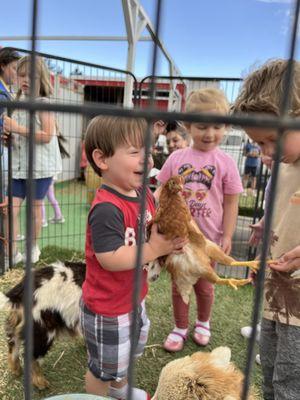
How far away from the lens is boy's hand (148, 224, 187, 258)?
1.17m

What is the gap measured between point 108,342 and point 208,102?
4.35ft

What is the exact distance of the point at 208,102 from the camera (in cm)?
199

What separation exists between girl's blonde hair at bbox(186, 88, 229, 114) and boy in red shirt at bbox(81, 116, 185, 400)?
817 millimetres

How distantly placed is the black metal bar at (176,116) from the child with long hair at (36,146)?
2.25 m

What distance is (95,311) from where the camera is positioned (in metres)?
1.33

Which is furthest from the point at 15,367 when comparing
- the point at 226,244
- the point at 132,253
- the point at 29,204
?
the point at 29,204

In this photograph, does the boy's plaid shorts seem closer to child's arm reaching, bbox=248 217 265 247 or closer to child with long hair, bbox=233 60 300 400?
child with long hair, bbox=233 60 300 400

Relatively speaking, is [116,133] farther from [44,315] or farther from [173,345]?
[173,345]

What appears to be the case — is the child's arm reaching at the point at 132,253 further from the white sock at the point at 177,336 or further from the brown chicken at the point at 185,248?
the white sock at the point at 177,336

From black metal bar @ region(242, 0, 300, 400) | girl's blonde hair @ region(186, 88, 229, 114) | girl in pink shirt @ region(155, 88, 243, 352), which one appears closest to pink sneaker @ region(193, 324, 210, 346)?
girl in pink shirt @ region(155, 88, 243, 352)

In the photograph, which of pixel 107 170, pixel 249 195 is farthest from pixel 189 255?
pixel 249 195

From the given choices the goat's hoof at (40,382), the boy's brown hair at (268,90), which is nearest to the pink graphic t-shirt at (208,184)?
the boy's brown hair at (268,90)

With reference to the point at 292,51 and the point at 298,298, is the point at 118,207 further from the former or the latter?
the point at 292,51

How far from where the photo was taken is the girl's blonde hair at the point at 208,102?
6.50 ft
